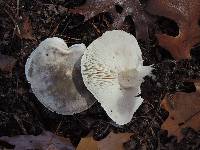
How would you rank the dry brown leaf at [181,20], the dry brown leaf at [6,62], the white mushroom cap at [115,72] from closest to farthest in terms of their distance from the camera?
the white mushroom cap at [115,72], the dry brown leaf at [181,20], the dry brown leaf at [6,62]

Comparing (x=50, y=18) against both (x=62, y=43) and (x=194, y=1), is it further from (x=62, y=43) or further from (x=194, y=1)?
(x=194, y=1)

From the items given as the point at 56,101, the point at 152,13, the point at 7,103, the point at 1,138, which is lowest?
the point at 1,138

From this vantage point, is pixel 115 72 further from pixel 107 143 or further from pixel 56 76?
pixel 107 143

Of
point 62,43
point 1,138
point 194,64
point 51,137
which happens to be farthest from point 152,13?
point 1,138

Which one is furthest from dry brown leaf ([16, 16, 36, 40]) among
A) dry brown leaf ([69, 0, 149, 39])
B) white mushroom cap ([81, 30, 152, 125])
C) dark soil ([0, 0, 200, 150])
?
white mushroom cap ([81, 30, 152, 125])

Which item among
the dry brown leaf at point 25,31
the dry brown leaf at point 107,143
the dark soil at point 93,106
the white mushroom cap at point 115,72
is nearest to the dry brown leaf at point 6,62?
the dark soil at point 93,106

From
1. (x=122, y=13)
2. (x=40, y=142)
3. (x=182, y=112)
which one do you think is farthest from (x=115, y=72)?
(x=40, y=142)

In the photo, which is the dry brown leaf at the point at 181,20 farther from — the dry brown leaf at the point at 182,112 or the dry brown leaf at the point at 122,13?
the dry brown leaf at the point at 182,112

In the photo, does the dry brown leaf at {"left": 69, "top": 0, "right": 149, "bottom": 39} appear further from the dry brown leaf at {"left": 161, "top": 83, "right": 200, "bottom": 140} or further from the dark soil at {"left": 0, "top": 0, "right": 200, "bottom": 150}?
the dry brown leaf at {"left": 161, "top": 83, "right": 200, "bottom": 140}
